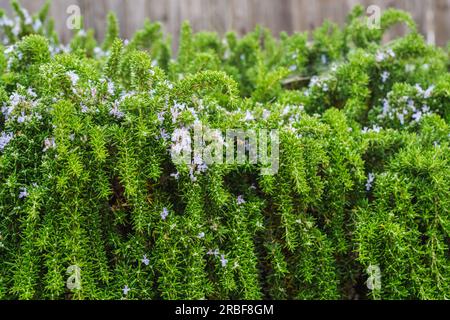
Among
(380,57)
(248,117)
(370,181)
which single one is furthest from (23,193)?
(380,57)

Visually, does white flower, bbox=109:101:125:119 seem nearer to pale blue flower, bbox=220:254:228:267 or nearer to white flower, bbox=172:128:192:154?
white flower, bbox=172:128:192:154

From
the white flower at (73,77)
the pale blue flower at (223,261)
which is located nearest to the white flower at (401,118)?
the pale blue flower at (223,261)

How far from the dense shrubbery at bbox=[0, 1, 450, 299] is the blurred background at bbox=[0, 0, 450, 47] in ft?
10.9

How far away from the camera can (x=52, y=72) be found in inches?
70.7

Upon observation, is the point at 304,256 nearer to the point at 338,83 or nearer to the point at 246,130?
the point at 246,130

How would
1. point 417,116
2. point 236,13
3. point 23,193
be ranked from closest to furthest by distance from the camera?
1. point 23,193
2. point 417,116
3. point 236,13

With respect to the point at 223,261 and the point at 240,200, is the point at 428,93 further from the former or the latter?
the point at 223,261

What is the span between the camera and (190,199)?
1.73 metres

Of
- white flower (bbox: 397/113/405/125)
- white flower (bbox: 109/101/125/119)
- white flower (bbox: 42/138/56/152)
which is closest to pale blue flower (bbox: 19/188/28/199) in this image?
white flower (bbox: 42/138/56/152)

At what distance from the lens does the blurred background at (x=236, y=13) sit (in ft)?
17.5

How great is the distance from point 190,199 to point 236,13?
415 centimetres

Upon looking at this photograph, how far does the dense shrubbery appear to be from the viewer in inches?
66.4

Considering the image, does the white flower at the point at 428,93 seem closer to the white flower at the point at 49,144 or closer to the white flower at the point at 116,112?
the white flower at the point at 116,112

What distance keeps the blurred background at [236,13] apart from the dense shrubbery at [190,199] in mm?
3331
